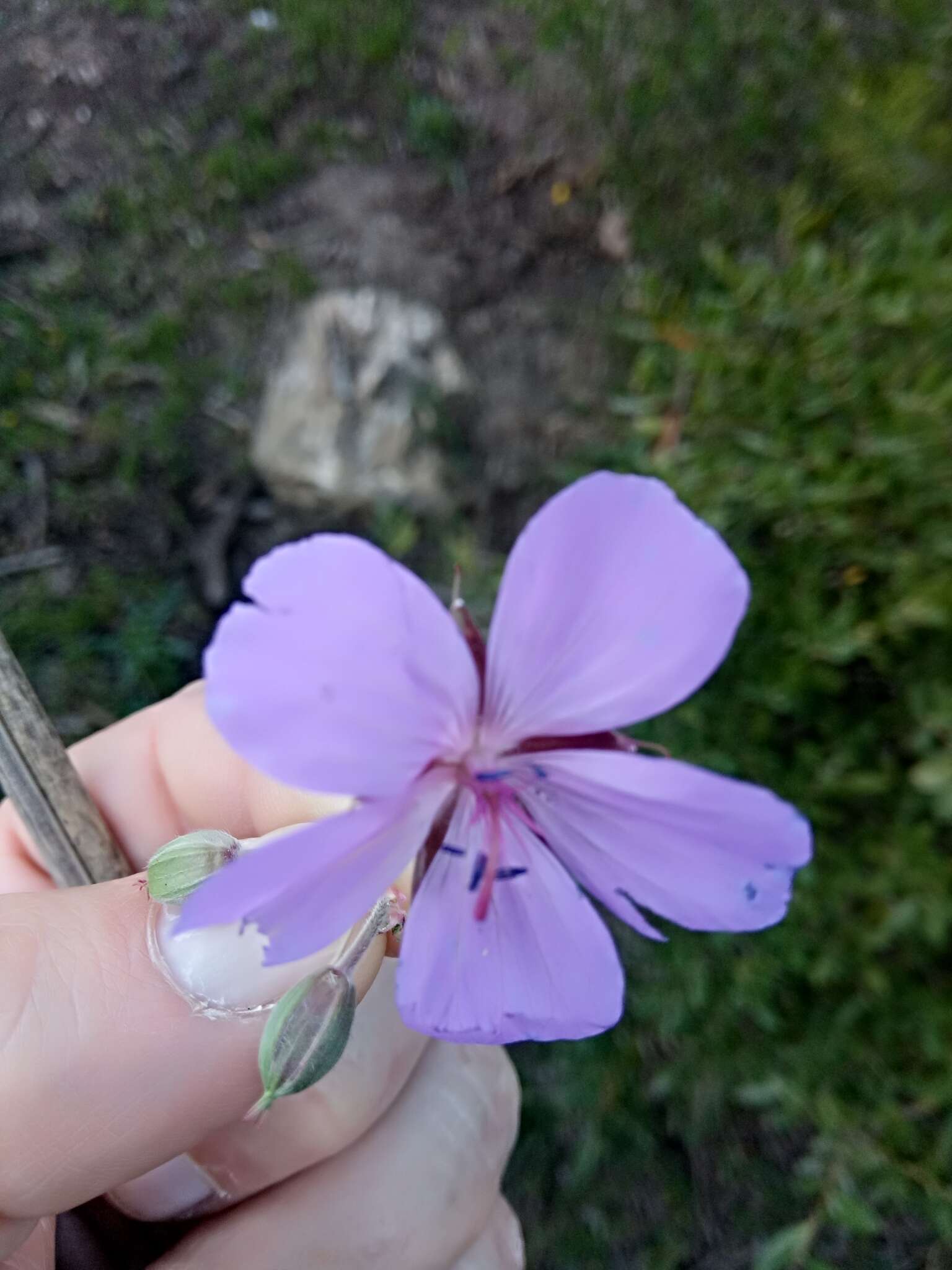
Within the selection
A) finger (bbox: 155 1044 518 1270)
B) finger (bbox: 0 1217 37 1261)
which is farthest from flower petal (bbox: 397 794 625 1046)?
finger (bbox: 155 1044 518 1270)

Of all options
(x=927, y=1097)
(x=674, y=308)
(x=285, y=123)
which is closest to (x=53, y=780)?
(x=927, y=1097)

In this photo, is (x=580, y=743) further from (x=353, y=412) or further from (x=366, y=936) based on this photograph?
(x=353, y=412)

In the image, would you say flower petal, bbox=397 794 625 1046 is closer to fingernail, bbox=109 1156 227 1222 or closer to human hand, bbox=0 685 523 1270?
human hand, bbox=0 685 523 1270

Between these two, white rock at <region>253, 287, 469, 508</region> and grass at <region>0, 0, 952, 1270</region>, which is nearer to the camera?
grass at <region>0, 0, 952, 1270</region>

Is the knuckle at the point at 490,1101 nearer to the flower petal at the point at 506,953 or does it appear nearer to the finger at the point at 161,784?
the finger at the point at 161,784

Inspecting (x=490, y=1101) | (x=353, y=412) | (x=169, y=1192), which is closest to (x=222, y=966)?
(x=169, y=1192)

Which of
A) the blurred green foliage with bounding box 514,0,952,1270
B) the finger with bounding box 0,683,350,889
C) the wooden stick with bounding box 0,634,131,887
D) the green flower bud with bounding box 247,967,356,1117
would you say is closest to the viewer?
the green flower bud with bounding box 247,967,356,1117
